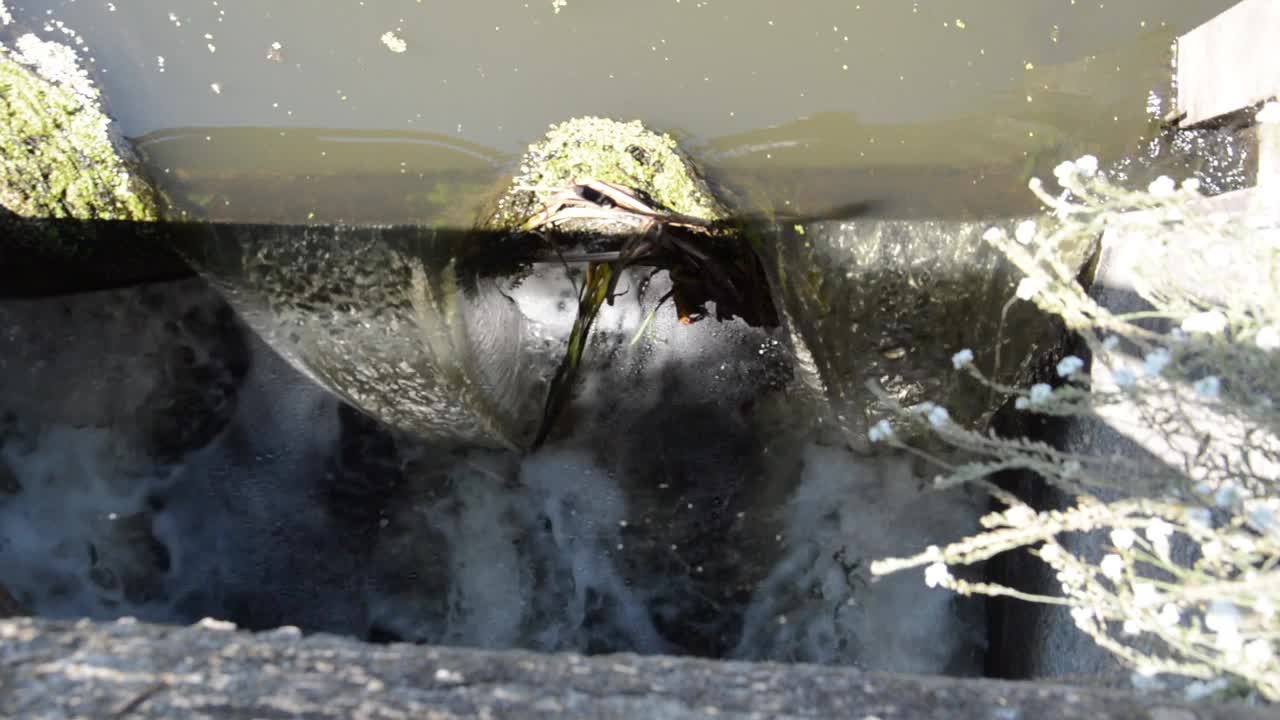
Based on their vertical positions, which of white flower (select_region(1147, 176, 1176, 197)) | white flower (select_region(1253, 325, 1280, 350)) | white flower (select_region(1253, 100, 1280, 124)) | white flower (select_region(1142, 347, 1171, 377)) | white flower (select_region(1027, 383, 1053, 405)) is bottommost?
white flower (select_region(1027, 383, 1053, 405))

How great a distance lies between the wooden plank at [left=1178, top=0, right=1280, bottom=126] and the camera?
5.89 ft

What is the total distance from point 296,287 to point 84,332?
0.97 meters

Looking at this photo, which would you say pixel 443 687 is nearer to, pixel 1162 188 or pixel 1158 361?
pixel 1158 361

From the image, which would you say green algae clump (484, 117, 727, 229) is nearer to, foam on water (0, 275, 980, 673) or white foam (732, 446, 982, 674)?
foam on water (0, 275, 980, 673)

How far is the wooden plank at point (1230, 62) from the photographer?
5.89 ft

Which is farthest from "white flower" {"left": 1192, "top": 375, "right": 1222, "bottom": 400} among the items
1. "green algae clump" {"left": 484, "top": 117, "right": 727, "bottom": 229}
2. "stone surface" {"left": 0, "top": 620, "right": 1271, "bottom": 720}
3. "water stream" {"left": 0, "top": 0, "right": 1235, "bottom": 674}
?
"green algae clump" {"left": 484, "top": 117, "right": 727, "bottom": 229}

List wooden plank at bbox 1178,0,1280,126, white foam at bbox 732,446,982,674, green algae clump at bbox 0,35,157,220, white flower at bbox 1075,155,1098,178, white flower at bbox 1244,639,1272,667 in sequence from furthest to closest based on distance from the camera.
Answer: white foam at bbox 732,446,982,674 < green algae clump at bbox 0,35,157,220 < wooden plank at bbox 1178,0,1280,126 < white flower at bbox 1075,155,1098,178 < white flower at bbox 1244,639,1272,667

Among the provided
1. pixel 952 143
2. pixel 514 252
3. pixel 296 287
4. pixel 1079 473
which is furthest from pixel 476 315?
pixel 1079 473

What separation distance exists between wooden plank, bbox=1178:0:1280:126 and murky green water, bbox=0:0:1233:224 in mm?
71

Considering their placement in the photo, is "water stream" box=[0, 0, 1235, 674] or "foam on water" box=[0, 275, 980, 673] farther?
"foam on water" box=[0, 275, 980, 673]

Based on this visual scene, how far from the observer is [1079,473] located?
1039mm

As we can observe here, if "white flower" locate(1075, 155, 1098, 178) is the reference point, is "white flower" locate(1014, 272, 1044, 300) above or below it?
below

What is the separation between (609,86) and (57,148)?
4.18ft

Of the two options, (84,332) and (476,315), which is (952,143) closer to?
(476,315)
